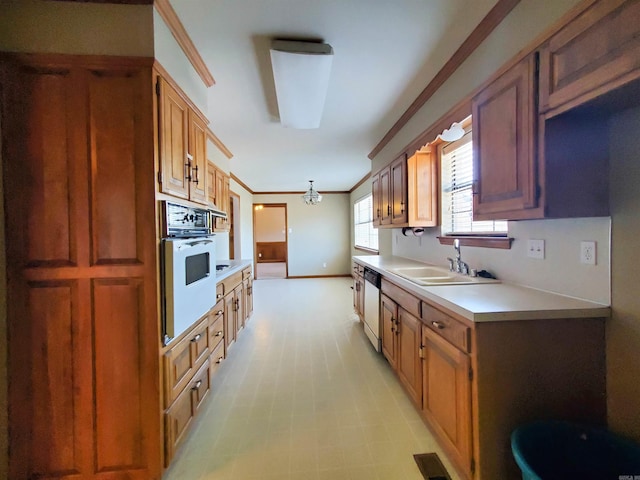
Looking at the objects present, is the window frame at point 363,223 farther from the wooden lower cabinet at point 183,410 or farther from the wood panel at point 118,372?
the wood panel at point 118,372

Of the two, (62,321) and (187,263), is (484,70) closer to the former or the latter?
(187,263)

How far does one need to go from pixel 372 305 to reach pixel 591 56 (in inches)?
95.6

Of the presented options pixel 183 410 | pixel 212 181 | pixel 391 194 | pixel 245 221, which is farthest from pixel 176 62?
pixel 245 221

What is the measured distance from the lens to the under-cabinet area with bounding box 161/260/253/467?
58.7 inches

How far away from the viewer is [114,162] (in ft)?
4.55

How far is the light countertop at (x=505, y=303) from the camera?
122cm

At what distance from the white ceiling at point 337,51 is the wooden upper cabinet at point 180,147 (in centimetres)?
45

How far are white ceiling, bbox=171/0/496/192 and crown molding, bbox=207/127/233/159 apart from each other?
0.22 ft

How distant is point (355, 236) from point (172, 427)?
628 cm

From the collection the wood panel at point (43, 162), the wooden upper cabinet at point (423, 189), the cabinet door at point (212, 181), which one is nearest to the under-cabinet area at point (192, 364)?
the wood panel at point (43, 162)

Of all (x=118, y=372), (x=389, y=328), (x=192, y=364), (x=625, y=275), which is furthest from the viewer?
(x=389, y=328)

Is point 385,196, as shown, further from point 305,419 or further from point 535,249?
point 305,419

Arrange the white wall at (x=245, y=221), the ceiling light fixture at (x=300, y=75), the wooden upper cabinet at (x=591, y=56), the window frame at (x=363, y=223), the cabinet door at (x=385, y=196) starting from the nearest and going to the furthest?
1. the wooden upper cabinet at (x=591, y=56)
2. the ceiling light fixture at (x=300, y=75)
3. the cabinet door at (x=385, y=196)
4. the window frame at (x=363, y=223)
5. the white wall at (x=245, y=221)

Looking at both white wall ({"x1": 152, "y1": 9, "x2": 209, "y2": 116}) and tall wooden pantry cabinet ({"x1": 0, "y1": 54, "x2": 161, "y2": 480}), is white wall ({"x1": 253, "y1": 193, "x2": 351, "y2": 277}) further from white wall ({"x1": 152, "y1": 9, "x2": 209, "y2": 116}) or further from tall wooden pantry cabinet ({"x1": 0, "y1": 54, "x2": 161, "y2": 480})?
tall wooden pantry cabinet ({"x1": 0, "y1": 54, "x2": 161, "y2": 480})
